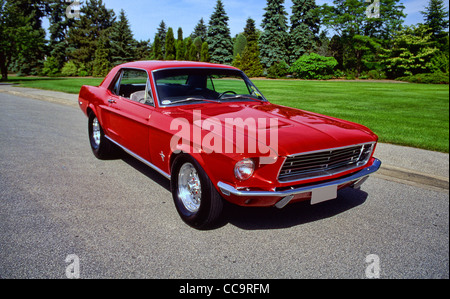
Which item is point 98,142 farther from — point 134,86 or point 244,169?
point 244,169

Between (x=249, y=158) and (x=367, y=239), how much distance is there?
1354mm

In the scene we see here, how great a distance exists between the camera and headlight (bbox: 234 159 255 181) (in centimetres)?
273

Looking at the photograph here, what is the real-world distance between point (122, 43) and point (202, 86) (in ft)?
129

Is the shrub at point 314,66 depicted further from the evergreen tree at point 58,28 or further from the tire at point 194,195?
the evergreen tree at point 58,28

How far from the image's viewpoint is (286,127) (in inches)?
122

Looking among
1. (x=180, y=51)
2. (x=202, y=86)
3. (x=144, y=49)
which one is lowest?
(x=202, y=86)

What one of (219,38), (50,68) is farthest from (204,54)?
(50,68)

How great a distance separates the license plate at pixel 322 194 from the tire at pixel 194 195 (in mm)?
830

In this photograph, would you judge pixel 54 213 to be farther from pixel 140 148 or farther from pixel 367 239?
pixel 367 239

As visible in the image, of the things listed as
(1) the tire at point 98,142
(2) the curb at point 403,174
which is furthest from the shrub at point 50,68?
(2) the curb at point 403,174

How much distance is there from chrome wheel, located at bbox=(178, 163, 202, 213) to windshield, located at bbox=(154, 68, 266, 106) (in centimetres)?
96

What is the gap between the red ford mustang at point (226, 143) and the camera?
2746 millimetres

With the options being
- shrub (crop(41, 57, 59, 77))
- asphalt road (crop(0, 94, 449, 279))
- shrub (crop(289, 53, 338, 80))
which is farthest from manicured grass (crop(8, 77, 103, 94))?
shrub (crop(289, 53, 338, 80))

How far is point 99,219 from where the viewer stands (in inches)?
132
